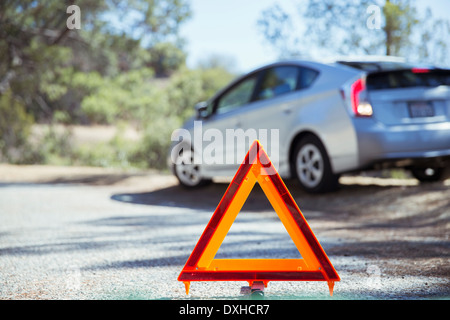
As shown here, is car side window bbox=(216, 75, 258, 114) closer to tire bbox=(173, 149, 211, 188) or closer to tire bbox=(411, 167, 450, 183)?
tire bbox=(173, 149, 211, 188)

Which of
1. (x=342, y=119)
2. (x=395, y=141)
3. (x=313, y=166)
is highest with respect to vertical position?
(x=342, y=119)

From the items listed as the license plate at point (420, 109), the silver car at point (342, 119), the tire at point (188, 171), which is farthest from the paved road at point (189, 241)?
the license plate at point (420, 109)

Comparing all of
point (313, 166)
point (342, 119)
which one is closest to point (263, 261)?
point (342, 119)

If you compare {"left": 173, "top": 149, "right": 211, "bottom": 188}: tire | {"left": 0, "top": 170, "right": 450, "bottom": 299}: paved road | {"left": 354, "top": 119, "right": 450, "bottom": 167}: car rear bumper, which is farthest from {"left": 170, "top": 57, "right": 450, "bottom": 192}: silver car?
{"left": 173, "top": 149, "right": 211, "bottom": 188}: tire

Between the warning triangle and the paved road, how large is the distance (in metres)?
0.24

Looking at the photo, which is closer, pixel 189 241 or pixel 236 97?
pixel 189 241

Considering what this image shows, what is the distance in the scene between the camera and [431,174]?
8344 mm

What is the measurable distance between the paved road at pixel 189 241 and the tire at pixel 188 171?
0.56ft

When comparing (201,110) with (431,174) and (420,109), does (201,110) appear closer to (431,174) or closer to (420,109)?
(420,109)

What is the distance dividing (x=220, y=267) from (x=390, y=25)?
966cm

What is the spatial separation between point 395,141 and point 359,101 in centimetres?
65

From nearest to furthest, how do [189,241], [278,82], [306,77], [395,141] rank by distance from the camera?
[189,241]
[395,141]
[306,77]
[278,82]

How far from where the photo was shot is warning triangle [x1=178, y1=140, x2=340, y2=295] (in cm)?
287

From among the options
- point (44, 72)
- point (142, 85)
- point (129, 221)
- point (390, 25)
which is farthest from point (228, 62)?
point (129, 221)
